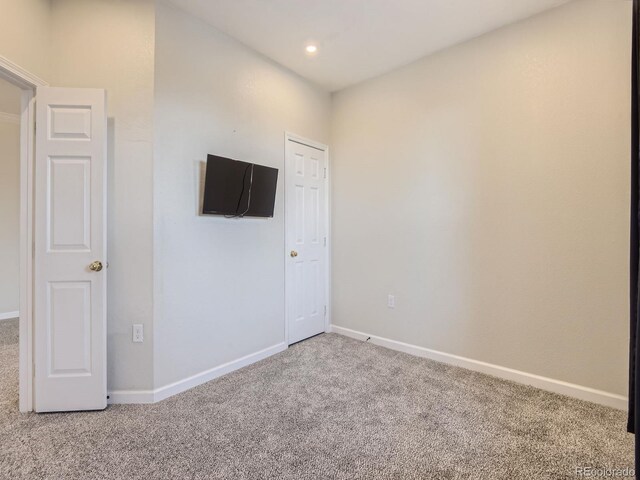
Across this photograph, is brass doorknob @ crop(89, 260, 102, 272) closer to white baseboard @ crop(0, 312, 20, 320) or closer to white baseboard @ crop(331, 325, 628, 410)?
white baseboard @ crop(331, 325, 628, 410)

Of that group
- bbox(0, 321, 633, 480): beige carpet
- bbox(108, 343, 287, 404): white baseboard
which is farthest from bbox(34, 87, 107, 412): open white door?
bbox(0, 321, 633, 480): beige carpet

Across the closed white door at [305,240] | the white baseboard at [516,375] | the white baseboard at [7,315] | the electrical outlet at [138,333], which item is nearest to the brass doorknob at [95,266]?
the electrical outlet at [138,333]

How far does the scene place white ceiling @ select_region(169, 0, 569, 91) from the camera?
2180 mm

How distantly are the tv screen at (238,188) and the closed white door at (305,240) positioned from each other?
340mm

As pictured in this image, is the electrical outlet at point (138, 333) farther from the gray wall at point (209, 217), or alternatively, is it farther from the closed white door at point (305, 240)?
the closed white door at point (305, 240)

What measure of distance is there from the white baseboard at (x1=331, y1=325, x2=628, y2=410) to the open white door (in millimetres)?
2468

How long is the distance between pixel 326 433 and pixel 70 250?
1.96m

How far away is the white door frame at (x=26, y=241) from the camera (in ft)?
6.27

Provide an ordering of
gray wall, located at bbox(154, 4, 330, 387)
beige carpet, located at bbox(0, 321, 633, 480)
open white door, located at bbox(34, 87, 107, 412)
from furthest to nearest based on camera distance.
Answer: gray wall, located at bbox(154, 4, 330, 387)
open white door, located at bbox(34, 87, 107, 412)
beige carpet, located at bbox(0, 321, 633, 480)

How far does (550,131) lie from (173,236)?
2.90m

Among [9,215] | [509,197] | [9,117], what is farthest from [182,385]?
[9,117]

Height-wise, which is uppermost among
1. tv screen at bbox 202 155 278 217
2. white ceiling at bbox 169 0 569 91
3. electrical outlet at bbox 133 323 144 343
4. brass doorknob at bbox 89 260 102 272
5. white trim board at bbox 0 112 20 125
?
white ceiling at bbox 169 0 569 91

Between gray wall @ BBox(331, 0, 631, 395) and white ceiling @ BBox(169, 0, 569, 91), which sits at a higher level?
white ceiling @ BBox(169, 0, 569, 91)

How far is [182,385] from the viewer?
2240mm
